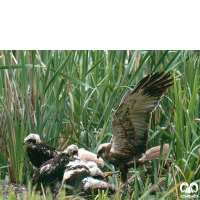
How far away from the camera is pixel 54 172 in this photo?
2973mm

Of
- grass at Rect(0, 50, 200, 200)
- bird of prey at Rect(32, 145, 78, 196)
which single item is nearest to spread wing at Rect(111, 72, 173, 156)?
grass at Rect(0, 50, 200, 200)

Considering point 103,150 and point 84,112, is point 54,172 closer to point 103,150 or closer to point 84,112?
point 103,150

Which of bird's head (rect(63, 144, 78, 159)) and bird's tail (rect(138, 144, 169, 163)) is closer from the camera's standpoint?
bird's head (rect(63, 144, 78, 159))

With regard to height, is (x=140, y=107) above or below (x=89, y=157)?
above

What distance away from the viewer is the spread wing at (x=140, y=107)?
2945 mm

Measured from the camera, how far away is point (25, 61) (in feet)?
12.1

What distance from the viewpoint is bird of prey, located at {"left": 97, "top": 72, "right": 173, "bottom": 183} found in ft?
9.68

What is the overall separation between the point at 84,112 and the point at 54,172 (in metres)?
0.93

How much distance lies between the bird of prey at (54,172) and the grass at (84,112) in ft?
1.13

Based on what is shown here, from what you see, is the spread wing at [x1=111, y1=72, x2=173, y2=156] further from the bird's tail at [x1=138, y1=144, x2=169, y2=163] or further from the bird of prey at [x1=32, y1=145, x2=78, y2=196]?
the bird of prey at [x1=32, y1=145, x2=78, y2=196]

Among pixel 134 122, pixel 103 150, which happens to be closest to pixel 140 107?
pixel 134 122

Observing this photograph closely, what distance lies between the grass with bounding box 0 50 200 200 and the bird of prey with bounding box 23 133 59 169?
0.23 m
